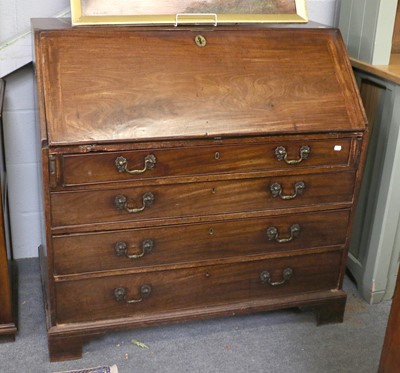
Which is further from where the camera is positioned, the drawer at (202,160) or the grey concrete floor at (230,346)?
the grey concrete floor at (230,346)

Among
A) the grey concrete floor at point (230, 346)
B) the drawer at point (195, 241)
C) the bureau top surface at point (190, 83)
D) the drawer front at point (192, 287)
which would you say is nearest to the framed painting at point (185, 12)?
the bureau top surface at point (190, 83)

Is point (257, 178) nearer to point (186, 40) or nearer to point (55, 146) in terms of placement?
point (186, 40)

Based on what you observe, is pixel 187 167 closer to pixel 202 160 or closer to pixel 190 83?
pixel 202 160

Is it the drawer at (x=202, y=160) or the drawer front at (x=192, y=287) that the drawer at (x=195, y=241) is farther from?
the drawer at (x=202, y=160)

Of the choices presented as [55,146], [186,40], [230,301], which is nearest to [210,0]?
[186,40]

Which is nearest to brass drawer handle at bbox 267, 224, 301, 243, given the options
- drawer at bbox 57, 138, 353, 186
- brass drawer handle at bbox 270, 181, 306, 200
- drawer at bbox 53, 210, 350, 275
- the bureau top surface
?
drawer at bbox 53, 210, 350, 275

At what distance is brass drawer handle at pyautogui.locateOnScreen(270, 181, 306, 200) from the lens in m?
2.03

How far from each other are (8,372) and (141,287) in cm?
53

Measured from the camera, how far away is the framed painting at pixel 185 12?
1966 millimetres

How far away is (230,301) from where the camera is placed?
220cm

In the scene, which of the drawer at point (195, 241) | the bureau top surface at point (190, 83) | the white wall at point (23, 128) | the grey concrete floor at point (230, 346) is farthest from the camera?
the white wall at point (23, 128)

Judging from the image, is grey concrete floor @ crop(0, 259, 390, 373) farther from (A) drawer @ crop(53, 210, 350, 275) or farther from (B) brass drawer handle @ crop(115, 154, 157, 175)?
(B) brass drawer handle @ crop(115, 154, 157, 175)

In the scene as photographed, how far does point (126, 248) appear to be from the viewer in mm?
1983

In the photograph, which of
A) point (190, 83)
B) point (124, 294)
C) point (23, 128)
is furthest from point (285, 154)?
point (23, 128)
